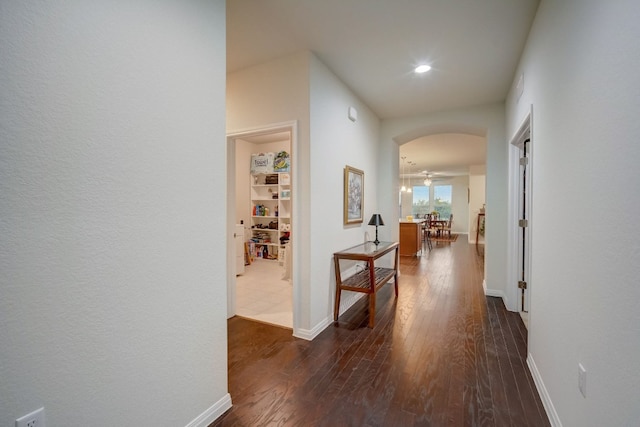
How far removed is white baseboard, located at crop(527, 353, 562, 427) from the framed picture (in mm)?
2064

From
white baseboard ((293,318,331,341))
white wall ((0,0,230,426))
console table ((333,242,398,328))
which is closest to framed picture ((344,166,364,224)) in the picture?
console table ((333,242,398,328))

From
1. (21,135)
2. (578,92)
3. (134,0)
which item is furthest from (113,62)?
(578,92)

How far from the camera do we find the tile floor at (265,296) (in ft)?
10.5

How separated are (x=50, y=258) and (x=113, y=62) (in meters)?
0.80

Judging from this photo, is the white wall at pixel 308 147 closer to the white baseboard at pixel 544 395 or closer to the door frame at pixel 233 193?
the door frame at pixel 233 193

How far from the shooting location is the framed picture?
3.38m

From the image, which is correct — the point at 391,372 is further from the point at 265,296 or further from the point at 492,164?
the point at 492,164

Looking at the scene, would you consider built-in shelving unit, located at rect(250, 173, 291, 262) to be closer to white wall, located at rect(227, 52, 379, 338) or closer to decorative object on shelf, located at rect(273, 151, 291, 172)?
decorative object on shelf, located at rect(273, 151, 291, 172)

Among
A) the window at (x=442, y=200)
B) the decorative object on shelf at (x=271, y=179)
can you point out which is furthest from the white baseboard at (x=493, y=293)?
the window at (x=442, y=200)

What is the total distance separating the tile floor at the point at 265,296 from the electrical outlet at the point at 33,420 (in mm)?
2090

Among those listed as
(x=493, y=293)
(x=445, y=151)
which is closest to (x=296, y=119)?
(x=493, y=293)

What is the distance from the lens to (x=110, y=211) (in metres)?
1.16

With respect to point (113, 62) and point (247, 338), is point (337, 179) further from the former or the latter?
point (113, 62)

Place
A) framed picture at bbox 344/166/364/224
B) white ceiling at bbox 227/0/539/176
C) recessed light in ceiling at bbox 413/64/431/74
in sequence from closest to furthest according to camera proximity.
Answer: white ceiling at bbox 227/0/539/176, recessed light in ceiling at bbox 413/64/431/74, framed picture at bbox 344/166/364/224
